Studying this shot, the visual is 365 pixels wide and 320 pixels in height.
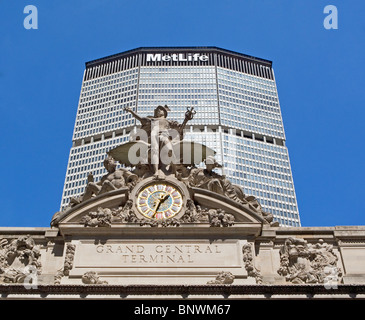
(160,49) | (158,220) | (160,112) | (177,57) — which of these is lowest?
(158,220)

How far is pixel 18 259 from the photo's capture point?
80.6 ft

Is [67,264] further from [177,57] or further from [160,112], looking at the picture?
[177,57]

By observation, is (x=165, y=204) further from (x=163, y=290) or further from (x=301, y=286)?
(x=301, y=286)

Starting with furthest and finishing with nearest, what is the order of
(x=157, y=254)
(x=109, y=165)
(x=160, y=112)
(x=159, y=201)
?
(x=160, y=112)
(x=109, y=165)
(x=159, y=201)
(x=157, y=254)

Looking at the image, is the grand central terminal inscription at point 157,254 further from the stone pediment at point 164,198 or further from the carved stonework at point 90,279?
the stone pediment at point 164,198

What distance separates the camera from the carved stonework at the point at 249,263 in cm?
2336

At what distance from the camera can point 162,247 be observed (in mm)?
24344

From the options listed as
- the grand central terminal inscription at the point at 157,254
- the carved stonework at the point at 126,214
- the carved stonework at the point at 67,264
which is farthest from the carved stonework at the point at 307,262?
the carved stonework at the point at 67,264

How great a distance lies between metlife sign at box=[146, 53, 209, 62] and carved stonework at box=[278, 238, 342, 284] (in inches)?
4393

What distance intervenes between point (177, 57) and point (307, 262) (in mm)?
115663

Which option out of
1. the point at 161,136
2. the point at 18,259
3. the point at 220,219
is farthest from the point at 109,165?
the point at 220,219

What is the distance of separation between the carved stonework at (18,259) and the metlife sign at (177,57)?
110731 mm
